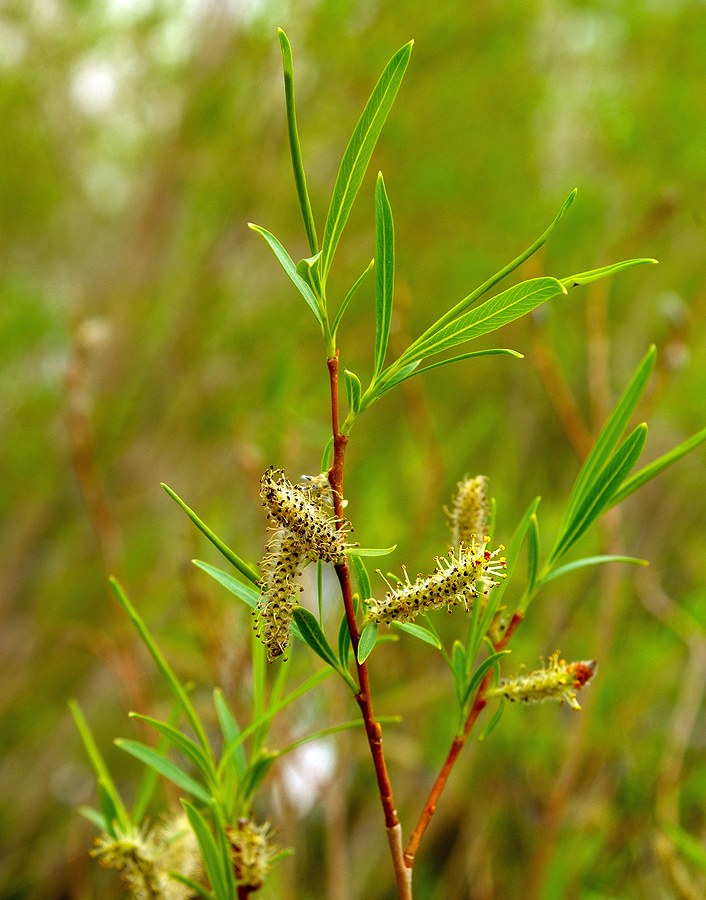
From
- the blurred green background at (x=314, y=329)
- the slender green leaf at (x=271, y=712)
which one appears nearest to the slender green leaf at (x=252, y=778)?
the slender green leaf at (x=271, y=712)

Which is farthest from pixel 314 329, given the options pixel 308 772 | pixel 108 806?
pixel 108 806

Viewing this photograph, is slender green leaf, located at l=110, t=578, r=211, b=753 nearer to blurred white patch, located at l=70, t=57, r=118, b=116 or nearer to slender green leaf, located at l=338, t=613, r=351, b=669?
slender green leaf, located at l=338, t=613, r=351, b=669

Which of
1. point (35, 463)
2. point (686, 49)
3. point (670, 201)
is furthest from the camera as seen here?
point (686, 49)

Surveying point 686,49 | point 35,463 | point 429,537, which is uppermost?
point 686,49

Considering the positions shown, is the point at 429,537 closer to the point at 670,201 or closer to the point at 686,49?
the point at 670,201

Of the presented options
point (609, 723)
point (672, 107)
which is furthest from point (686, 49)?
point (609, 723)

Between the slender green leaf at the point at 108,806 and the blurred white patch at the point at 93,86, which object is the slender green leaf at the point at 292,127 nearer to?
the slender green leaf at the point at 108,806

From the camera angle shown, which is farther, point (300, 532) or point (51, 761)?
point (51, 761)
